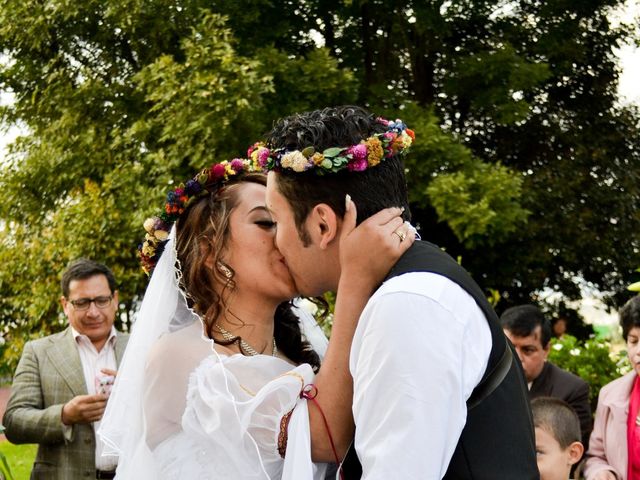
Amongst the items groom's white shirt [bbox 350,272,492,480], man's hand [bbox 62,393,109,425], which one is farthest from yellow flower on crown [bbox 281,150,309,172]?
man's hand [bbox 62,393,109,425]

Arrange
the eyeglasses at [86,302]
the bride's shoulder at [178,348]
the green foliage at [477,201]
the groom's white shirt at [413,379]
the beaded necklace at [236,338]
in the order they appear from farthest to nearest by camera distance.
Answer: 1. the green foliage at [477,201]
2. the eyeglasses at [86,302]
3. the beaded necklace at [236,338]
4. the bride's shoulder at [178,348]
5. the groom's white shirt at [413,379]

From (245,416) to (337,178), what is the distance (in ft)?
2.66

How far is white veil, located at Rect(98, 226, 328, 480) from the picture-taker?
8.12ft

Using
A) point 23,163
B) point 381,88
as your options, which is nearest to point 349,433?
point 381,88

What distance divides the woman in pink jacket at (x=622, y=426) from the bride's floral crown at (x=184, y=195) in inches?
107

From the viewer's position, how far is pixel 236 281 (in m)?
3.18

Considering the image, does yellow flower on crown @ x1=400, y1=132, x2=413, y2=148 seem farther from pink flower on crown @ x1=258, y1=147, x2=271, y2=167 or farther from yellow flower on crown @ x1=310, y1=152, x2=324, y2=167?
pink flower on crown @ x1=258, y1=147, x2=271, y2=167

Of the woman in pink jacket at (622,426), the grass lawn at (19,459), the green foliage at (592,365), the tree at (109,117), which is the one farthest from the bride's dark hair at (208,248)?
the grass lawn at (19,459)

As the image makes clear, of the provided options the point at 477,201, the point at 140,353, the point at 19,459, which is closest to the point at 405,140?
the point at 140,353

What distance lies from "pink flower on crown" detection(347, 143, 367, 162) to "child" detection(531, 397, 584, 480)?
224 cm

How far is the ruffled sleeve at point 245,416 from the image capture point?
2512 mm

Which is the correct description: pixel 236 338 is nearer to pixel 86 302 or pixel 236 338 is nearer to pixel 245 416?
pixel 245 416

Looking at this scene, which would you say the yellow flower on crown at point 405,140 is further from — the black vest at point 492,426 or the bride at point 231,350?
the black vest at point 492,426

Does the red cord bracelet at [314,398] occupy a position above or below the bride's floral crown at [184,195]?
below
